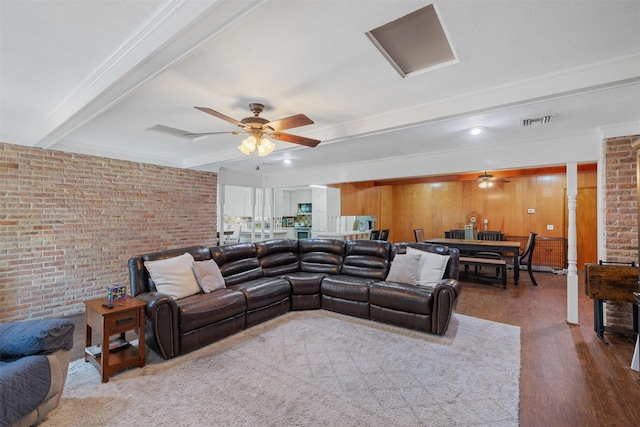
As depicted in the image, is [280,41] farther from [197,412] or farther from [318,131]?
[197,412]

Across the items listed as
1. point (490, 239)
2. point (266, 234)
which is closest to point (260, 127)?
point (266, 234)

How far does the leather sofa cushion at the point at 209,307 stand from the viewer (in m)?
2.79

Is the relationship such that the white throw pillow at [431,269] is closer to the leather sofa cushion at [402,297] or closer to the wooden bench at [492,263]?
the leather sofa cushion at [402,297]

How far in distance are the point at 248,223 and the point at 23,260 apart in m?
6.06

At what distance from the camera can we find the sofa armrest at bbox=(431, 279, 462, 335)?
3.15m

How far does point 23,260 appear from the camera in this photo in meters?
3.66

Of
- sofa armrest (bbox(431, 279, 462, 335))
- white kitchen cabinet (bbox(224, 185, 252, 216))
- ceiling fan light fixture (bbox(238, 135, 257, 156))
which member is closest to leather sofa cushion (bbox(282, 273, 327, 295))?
sofa armrest (bbox(431, 279, 462, 335))

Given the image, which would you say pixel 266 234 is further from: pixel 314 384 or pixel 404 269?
pixel 314 384

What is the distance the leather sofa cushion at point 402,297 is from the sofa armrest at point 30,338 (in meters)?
2.91

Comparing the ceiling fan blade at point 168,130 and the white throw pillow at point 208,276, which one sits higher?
the ceiling fan blade at point 168,130

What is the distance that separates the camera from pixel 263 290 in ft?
11.7

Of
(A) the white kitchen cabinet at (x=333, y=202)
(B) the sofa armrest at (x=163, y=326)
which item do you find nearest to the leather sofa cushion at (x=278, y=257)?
(B) the sofa armrest at (x=163, y=326)

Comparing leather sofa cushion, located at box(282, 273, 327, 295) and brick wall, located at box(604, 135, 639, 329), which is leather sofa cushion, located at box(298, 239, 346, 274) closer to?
leather sofa cushion, located at box(282, 273, 327, 295)

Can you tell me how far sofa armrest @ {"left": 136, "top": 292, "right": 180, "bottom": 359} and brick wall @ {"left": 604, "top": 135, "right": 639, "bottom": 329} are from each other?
4.69 metres
